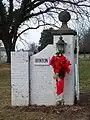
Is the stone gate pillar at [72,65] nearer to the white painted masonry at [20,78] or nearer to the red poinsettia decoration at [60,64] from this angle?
the red poinsettia decoration at [60,64]

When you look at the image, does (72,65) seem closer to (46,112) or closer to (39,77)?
(39,77)

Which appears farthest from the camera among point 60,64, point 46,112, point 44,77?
point 44,77

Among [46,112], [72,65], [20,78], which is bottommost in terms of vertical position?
[46,112]

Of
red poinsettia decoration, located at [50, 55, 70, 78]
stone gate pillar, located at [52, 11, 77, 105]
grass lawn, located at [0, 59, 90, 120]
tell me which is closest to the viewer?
grass lawn, located at [0, 59, 90, 120]

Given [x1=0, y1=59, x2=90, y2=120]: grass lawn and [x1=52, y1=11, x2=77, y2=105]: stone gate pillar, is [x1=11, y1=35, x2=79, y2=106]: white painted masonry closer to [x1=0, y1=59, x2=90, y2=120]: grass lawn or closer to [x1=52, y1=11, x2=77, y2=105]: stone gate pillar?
[x1=52, y1=11, x2=77, y2=105]: stone gate pillar

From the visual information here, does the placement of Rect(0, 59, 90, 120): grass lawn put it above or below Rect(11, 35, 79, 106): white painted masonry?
below

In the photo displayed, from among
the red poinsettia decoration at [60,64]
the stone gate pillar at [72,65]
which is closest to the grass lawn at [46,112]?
the stone gate pillar at [72,65]

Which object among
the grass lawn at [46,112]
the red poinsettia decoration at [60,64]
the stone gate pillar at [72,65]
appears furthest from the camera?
the stone gate pillar at [72,65]

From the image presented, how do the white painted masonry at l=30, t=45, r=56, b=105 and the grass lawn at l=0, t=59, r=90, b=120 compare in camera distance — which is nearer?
the grass lawn at l=0, t=59, r=90, b=120

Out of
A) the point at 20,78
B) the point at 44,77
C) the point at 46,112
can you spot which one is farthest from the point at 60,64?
the point at 46,112

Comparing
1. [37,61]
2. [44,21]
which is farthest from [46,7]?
[37,61]

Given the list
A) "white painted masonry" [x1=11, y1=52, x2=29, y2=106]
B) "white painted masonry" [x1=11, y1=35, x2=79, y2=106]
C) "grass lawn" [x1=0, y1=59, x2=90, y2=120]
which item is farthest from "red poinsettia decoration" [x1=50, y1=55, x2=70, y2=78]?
"grass lawn" [x1=0, y1=59, x2=90, y2=120]

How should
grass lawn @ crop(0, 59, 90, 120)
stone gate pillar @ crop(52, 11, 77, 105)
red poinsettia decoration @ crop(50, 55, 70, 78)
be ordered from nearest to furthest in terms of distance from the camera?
grass lawn @ crop(0, 59, 90, 120) → red poinsettia decoration @ crop(50, 55, 70, 78) → stone gate pillar @ crop(52, 11, 77, 105)

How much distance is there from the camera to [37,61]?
34.7 ft
